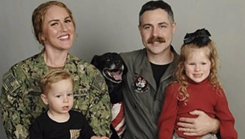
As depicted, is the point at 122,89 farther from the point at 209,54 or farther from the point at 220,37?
the point at 220,37

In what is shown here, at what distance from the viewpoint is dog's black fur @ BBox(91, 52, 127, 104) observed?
2.31 meters

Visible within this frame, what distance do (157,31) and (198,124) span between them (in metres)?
0.50

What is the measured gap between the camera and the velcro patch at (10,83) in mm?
2148

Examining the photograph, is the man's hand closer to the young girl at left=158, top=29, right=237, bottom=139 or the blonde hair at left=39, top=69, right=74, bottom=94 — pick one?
the young girl at left=158, top=29, right=237, bottom=139

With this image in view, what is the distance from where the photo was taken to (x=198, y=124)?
83.7 inches

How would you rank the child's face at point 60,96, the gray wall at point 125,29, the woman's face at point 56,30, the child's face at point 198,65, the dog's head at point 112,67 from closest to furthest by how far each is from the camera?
the child's face at point 60,96 → the child's face at point 198,65 → the woman's face at point 56,30 → the dog's head at point 112,67 → the gray wall at point 125,29

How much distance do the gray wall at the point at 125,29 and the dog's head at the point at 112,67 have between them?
1.97 ft

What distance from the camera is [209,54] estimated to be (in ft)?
6.91

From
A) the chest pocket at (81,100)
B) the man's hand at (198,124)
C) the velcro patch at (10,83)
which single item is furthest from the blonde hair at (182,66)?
the velcro patch at (10,83)

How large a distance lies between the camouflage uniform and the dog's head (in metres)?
0.05

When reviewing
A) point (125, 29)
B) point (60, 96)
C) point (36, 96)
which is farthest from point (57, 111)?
point (125, 29)

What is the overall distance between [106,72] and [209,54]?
54 cm

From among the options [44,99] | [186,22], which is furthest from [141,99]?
[186,22]

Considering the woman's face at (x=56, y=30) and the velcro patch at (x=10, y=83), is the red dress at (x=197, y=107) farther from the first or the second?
the velcro patch at (x=10, y=83)
